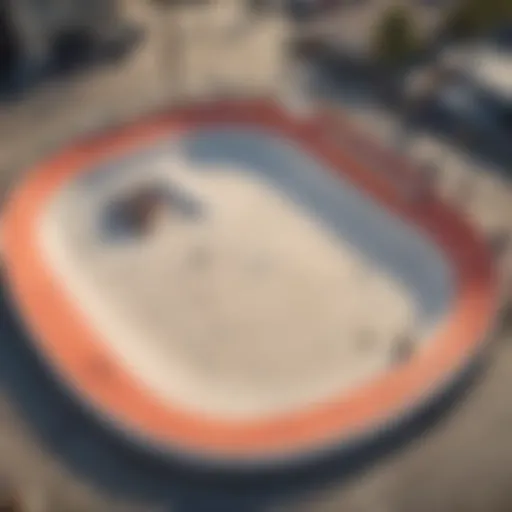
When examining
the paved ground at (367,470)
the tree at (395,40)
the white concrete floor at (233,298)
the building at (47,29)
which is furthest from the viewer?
the building at (47,29)

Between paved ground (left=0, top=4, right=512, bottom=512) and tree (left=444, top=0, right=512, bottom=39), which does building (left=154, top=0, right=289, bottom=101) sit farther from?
paved ground (left=0, top=4, right=512, bottom=512)

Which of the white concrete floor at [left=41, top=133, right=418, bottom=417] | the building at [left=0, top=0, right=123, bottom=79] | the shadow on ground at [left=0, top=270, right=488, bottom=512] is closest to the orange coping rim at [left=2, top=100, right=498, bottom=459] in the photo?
the shadow on ground at [left=0, top=270, right=488, bottom=512]

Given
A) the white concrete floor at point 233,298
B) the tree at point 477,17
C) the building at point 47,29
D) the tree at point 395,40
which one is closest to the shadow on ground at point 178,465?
the white concrete floor at point 233,298

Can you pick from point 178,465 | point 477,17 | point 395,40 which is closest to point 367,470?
point 178,465

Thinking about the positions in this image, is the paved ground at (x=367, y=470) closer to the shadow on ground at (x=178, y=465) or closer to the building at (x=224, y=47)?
the shadow on ground at (x=178, y=465)

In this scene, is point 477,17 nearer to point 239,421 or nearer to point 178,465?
point 239,421

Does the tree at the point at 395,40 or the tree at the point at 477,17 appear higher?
the tree at the point at 477,17

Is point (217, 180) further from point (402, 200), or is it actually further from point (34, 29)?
point (34, 29)

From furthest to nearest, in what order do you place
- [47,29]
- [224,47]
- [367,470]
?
[224,47] → [47,29] → [367,470]
